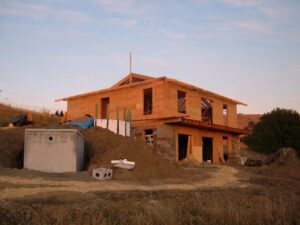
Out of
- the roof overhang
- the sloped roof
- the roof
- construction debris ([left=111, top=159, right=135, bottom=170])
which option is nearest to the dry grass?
construction debris ([left=111, top=159, right=135, bottom=170])

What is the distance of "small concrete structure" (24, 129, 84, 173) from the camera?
1285 centimetres

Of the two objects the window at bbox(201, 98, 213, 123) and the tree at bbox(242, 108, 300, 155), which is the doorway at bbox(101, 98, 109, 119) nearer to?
the window at bbox(201, 98, 213, 123)

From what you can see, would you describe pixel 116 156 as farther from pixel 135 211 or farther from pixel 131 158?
pixel 135 211

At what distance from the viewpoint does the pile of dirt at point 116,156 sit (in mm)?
13039

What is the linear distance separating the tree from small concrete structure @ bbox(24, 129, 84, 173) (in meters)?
33.4

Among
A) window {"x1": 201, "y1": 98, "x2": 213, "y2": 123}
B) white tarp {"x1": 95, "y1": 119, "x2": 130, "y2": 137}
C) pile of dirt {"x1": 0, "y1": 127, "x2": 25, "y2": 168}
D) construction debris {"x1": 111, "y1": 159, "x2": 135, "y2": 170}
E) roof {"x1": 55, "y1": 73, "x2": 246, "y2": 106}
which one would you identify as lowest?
construction debris {"x1": 111, "y1": 159, "x2": 135, "y2": 170}

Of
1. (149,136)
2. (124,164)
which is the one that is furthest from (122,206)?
(149,136)

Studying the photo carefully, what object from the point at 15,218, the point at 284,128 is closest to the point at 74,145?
the point at 15,218

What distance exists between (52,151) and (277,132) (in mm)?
34928

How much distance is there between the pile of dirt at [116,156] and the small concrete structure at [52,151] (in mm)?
879

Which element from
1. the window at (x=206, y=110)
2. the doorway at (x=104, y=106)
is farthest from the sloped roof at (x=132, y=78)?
the window at (x=206, y=110)

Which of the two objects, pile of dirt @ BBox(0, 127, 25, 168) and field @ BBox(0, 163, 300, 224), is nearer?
field @ BBox(0, 163, 300, 224)

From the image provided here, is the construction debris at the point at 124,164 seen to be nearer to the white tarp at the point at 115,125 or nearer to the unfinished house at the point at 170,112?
the white tarp at the point at 115,125

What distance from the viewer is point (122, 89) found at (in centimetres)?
2486
